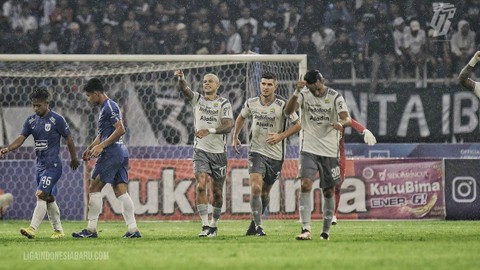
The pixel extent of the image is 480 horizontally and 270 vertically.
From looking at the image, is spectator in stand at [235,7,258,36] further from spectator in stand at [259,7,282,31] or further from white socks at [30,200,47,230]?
white socks at [30,200,47,230]

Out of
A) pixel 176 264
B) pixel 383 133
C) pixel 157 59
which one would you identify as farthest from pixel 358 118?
pixel 176 264

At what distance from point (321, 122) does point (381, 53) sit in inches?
410

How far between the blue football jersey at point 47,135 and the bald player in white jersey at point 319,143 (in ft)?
9.88

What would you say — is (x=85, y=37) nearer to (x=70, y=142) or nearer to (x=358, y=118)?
(x=358, y=118)

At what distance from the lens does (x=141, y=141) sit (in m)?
19.8

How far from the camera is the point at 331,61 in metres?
22.3

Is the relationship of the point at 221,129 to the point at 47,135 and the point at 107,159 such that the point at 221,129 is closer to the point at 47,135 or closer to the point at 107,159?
the point at 107,159

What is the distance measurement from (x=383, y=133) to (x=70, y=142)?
913cm

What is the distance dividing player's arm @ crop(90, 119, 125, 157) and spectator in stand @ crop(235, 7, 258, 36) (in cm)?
1103

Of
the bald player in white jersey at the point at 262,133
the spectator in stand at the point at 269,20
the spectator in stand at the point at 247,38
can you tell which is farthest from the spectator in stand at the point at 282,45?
the bald player in white jersey at the point at 262,133

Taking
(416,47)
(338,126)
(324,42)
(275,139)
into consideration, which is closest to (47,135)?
(275,139)

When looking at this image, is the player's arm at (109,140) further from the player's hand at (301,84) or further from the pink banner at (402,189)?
the pink banner at (402,189)

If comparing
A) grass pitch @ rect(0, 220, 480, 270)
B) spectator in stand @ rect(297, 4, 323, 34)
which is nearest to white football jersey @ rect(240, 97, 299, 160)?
grass pitch @ rect(0, 220, 480, 270)

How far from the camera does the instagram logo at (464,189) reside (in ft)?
62.6
